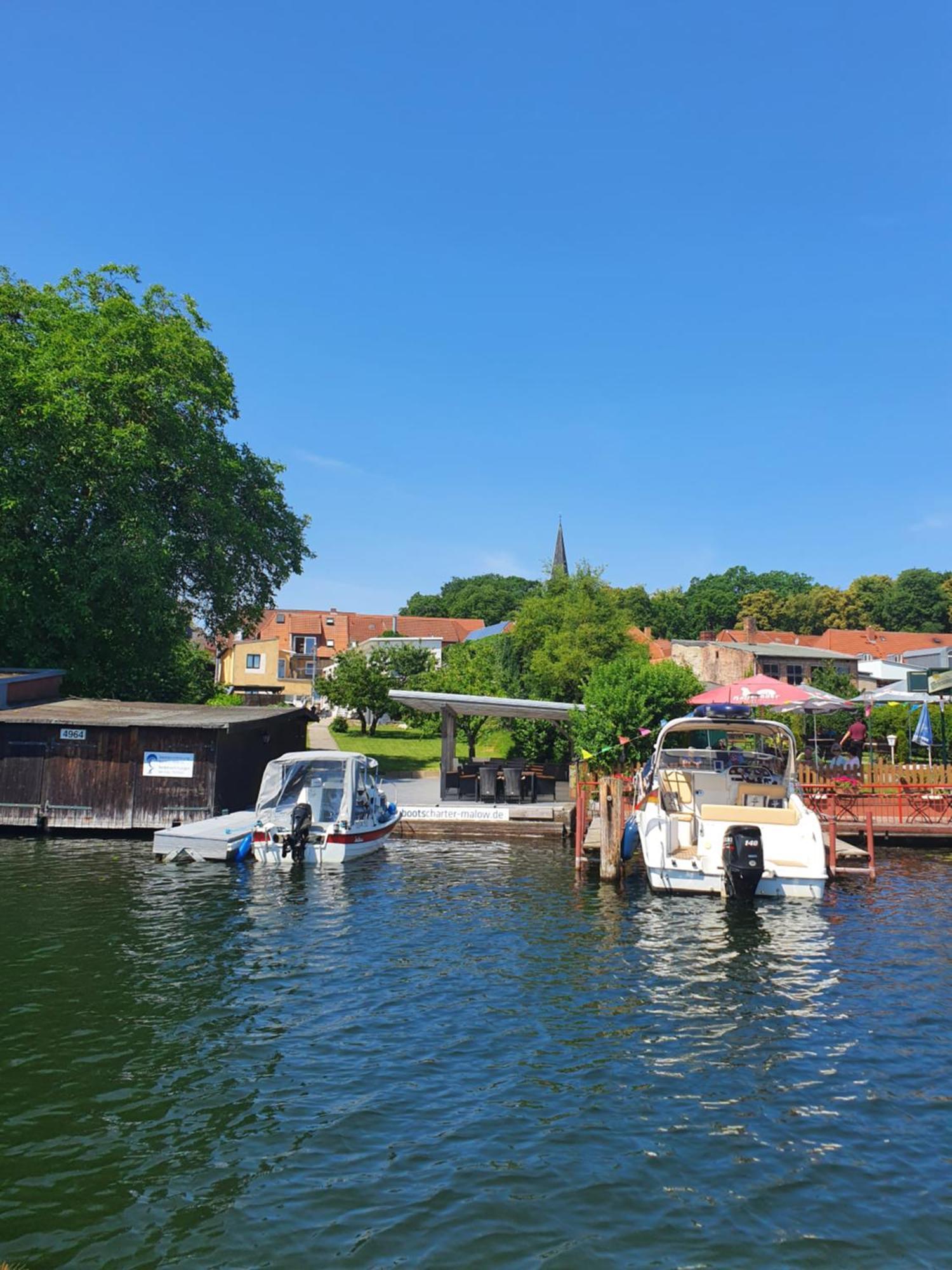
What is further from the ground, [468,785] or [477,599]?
[477,599]

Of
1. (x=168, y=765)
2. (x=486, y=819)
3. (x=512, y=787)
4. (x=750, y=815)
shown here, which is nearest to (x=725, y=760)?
(x=750, y=815)

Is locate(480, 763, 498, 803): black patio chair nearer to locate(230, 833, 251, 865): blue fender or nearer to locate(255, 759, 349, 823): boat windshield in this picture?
locate(255, 759, 349, 823): boat windshield

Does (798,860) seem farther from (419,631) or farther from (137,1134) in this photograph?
(419,631)

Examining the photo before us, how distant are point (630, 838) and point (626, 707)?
7.48 m

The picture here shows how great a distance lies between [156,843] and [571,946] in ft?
35.2

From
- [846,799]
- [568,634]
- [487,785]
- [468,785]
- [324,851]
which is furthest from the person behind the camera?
[568,634]

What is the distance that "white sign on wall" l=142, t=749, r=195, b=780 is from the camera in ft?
81.2

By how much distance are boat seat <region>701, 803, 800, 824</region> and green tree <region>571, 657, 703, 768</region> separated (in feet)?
30.4

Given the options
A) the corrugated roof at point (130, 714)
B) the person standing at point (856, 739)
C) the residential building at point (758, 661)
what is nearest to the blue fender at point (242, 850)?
the corrugated roof at point (130, 714)

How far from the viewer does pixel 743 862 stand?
57.3ft

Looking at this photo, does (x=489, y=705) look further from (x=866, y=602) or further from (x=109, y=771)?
(x=866, y=602)

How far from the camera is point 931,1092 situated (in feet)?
30.9

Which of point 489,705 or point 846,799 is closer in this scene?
point 846,799

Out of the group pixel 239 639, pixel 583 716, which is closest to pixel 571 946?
pixel 583 716
